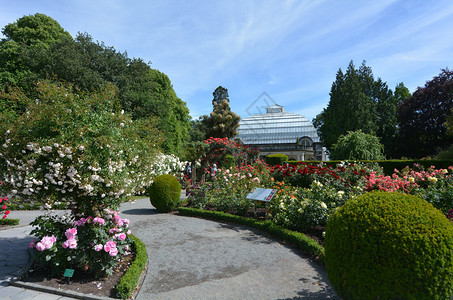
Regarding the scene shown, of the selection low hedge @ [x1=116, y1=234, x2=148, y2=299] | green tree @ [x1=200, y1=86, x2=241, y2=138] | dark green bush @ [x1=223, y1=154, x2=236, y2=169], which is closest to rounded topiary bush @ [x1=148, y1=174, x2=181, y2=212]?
dark green bush @ [x1=223, y1=154, x2=236, y2=169]

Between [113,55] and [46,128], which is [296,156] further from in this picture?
[46,128]

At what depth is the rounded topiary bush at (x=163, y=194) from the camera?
945cm

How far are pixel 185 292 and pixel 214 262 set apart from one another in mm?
1136

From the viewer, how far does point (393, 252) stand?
247cm

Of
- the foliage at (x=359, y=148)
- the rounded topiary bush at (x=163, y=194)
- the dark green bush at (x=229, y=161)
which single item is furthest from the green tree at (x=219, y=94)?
the rounded topiary bush at (x=163, y=194)

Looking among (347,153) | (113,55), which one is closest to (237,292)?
(347,153)

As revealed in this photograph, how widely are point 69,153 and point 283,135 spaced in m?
42.9

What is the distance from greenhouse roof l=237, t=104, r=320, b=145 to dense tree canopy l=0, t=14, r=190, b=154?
2205cm

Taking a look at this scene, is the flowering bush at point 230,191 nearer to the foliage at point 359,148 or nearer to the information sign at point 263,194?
the information sign at point 263,194

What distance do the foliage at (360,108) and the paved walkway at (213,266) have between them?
1059 inches

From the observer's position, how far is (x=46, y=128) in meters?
3.99

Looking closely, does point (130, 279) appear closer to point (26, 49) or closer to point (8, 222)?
point (8, 222)

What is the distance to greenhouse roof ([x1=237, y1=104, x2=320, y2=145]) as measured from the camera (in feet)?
143

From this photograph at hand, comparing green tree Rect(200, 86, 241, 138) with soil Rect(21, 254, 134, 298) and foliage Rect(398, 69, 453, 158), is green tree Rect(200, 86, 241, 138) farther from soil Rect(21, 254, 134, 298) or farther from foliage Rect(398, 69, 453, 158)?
soil Rect(21, 254, 134, 298)
